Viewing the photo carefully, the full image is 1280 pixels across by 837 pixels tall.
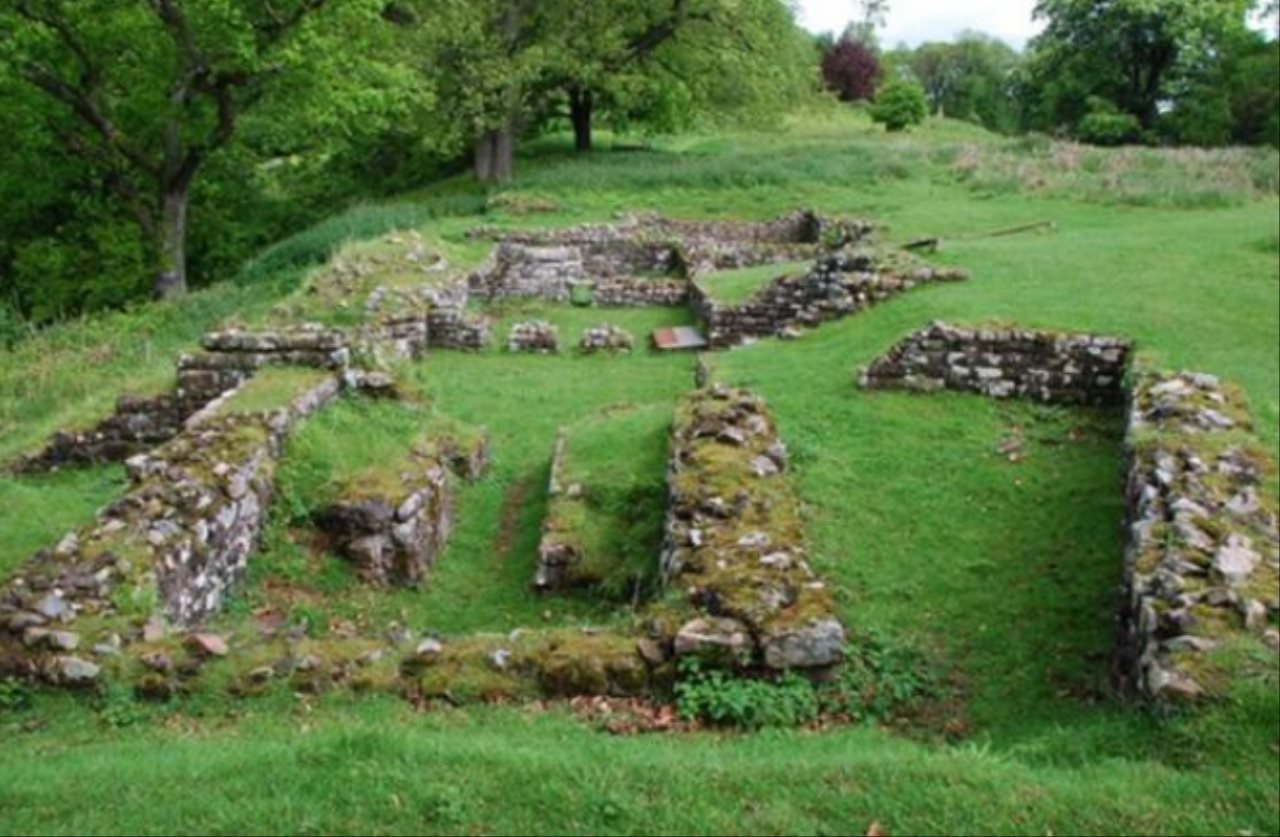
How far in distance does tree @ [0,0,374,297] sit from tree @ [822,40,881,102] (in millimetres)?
50039

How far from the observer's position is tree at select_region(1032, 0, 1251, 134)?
48.3m

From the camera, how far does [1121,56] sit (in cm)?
5106

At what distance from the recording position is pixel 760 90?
3488 centimetres

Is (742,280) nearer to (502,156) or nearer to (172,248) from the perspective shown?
(172,248)

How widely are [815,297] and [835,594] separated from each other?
988cm

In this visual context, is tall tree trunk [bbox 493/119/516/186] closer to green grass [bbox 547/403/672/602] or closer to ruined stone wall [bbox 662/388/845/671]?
green grass [bbox 547/403/672/602]

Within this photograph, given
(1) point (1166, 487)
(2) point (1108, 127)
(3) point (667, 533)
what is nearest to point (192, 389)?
(3) point (667, 533)

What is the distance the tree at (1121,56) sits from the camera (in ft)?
158

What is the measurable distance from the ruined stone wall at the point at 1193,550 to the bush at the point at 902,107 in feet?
140

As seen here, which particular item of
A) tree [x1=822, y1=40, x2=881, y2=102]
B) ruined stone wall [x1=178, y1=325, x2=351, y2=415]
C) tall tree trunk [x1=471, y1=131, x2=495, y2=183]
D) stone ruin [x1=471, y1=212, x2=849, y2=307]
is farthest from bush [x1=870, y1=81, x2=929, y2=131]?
ruined stone wall [x1=178, y1=325, x2=351, y2=415]

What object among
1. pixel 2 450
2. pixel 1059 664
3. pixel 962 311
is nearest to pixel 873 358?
pixel 962 311

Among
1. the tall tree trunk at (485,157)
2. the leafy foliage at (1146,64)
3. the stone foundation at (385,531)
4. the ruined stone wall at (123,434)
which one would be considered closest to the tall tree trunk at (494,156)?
the tall tree trunk at (485,157)

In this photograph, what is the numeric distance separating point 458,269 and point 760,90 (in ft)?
53.6

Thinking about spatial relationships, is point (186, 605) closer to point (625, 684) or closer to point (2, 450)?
point (625, 684)
